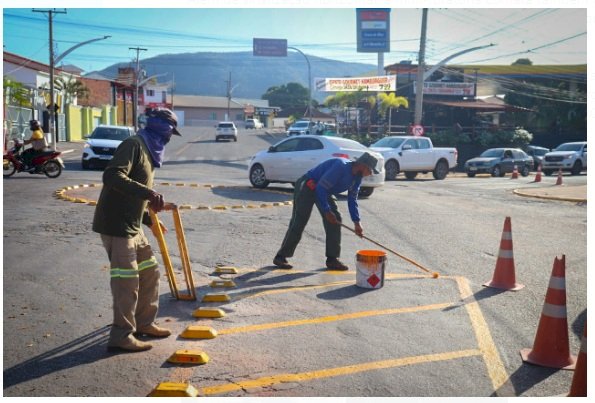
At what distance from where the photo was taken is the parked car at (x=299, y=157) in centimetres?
1644

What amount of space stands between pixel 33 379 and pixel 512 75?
5219 centimetres

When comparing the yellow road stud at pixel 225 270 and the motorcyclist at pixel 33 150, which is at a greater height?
the motorcyclist at pixel 33 150

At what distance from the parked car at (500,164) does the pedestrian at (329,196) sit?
22.9 metres

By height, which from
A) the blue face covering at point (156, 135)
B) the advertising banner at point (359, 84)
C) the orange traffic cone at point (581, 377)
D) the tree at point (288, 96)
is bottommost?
the orange traffic cone at point (581, 377)

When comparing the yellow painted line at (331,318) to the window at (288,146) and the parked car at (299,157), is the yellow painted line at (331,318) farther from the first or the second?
Result: the window at (288,146)

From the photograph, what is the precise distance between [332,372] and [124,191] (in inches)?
79.2

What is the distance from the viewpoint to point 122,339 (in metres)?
4.96

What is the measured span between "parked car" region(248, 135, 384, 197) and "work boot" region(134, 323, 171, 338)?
11131 millimetres

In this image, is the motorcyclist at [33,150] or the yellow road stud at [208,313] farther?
the motorcyclist at [33,150]

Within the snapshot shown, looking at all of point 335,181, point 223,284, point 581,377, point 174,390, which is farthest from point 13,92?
point 581,377

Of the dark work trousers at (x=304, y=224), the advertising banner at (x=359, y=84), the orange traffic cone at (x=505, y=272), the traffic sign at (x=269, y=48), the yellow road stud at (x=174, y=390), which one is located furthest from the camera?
the traffic sign at (x=269, y=48)

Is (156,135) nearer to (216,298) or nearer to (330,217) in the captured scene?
(216,298)

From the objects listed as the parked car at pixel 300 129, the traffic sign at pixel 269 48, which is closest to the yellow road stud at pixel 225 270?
the parked car at pixel 300 129

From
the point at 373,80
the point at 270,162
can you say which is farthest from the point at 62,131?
the point at 270,162
